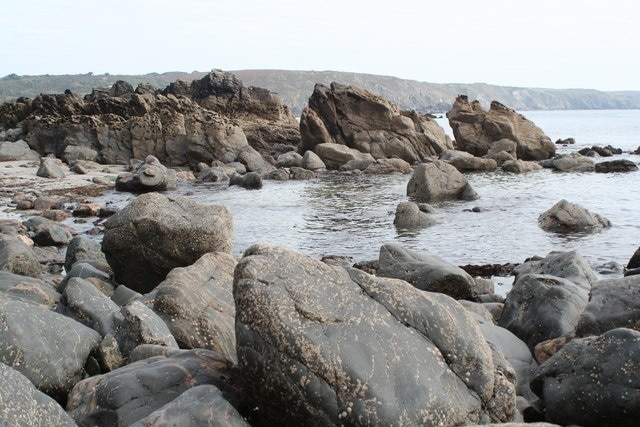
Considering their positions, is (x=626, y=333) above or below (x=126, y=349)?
above

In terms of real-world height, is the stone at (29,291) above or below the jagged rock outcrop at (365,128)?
above

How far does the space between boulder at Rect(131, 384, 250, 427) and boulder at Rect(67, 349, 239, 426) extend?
0.62 ft

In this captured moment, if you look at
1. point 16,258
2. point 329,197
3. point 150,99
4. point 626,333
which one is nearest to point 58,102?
point 150,99

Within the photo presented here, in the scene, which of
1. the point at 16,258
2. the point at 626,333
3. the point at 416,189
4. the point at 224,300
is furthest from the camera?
the point at 416,189

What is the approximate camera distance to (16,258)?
1177 centimetres

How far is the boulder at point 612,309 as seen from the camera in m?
7.70

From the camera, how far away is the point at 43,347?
19.9 feet

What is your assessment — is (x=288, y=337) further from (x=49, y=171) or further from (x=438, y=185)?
(x=49, y=171)

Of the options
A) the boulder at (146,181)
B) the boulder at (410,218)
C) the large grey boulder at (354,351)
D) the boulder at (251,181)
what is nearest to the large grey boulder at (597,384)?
the large grey boulder at (354,351)

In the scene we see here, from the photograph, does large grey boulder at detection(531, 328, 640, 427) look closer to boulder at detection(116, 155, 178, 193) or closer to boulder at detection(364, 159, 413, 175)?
boulder at detection(116, 155, 178, 193)

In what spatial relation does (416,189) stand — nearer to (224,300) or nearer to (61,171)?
(61,171)

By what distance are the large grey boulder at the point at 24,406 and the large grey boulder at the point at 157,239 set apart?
6.79 meters

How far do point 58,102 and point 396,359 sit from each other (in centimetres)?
4914

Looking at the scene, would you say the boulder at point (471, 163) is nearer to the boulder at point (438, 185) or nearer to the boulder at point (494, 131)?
the boulder at point (494, 131)
